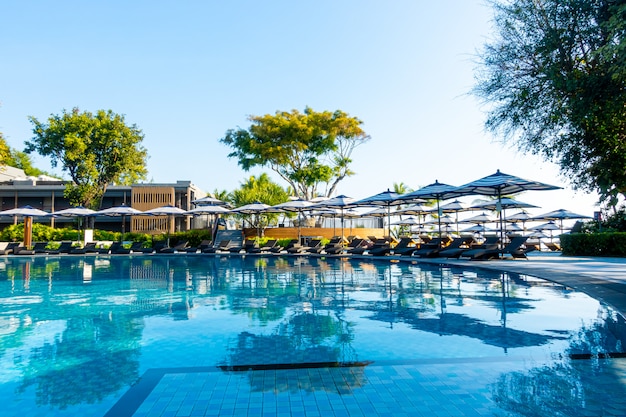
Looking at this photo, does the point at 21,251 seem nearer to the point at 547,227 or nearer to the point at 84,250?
the point at 84,250

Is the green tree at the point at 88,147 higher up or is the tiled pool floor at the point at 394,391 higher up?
the green tree at the point at 88,147

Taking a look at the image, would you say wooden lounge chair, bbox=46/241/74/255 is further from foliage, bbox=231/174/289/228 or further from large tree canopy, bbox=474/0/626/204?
large tree canopy, bbox=474/0/626/204

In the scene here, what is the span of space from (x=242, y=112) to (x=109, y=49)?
16832 millimetres

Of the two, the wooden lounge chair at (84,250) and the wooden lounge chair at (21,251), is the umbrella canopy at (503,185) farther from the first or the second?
the wooden lounge chair at (21,251)

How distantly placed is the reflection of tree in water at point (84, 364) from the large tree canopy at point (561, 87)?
7473 millimetres

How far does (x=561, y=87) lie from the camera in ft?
25.7

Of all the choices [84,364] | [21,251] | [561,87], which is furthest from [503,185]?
[21,251]

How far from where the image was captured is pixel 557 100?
29.1 feet

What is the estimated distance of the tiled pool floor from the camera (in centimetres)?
289

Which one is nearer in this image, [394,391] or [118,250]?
[394,391]

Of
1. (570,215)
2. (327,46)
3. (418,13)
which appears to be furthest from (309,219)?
(418,13)

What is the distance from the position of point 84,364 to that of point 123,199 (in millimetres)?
35610

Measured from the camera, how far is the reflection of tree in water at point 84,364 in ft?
11.5

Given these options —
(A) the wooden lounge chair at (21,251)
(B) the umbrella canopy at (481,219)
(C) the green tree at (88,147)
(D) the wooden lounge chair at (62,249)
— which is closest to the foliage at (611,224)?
(B) the umbrella canopy at (481,219)
